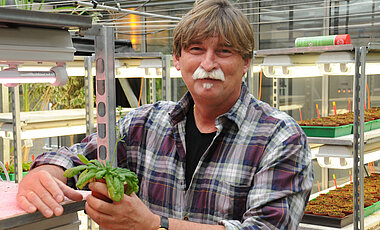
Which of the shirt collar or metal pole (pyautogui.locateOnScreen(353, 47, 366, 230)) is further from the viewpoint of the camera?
metal pole (pyautogui.locateOnScreen(353, 47, 366, 230))

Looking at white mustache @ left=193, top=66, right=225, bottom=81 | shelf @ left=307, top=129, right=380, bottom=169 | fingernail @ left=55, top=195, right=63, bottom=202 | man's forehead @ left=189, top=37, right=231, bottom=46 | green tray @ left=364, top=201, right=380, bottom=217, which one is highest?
man's forehead @ left=189, top=37, right=231, bottom=46

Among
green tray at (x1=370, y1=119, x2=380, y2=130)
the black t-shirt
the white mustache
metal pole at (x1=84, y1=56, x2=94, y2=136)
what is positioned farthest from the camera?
metal pole at (x1=84, y1=56, x2=94, y2=136)

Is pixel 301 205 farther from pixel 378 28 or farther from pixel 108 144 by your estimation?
pixel 378 28

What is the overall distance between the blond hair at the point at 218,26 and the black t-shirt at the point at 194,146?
31 cm

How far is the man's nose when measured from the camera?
1.55 metres

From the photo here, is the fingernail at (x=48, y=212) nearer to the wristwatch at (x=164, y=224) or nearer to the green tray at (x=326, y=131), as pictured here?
the wristwatch at (x=164, y=224)

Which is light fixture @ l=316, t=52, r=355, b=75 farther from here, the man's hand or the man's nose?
the man's hand

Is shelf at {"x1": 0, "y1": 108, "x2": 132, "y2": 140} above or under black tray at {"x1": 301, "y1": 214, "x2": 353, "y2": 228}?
above

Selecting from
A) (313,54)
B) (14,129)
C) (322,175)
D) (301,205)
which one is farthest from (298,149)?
(322,175)

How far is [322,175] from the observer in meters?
6.64

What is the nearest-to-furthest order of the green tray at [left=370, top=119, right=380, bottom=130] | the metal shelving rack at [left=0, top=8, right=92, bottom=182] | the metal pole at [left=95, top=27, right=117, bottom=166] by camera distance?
the metal shelving rack at [left=0, top=8, right=92, bottom=182]
the metal pole at [left=95, top=27, right=117, bottom=166]
the green tray at [left=370, top=119, right=380, bottom=130]

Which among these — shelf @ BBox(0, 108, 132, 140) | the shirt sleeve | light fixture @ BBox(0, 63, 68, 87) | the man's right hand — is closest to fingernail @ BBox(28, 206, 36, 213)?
the man's right hand

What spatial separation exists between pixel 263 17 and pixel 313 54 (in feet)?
11.8

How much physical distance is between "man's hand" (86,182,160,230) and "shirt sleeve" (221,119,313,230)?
0.30m
